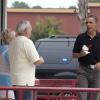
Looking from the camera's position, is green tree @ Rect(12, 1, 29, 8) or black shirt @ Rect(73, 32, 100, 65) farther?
green tree @ Rect(12, 1, 29, 8)

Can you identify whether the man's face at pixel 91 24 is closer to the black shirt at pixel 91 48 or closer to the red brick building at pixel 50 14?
the black shirt at pixel 91 48

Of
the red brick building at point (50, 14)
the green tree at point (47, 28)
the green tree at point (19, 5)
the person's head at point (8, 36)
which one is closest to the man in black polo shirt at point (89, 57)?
the person's head at point (8, 36)

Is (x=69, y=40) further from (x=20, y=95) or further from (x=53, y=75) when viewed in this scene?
(x=20, y=95)

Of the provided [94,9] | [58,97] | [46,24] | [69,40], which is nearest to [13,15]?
[46,24]

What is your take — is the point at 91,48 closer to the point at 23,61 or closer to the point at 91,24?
the point at 91,24

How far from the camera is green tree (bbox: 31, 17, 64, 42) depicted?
139 ft

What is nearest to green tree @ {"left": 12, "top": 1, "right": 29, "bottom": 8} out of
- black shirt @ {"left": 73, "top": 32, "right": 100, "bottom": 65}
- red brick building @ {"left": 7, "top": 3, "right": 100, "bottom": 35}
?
A: red brick building @ {"left": 7, "top": 3, "right": 100, "bottom": 35}

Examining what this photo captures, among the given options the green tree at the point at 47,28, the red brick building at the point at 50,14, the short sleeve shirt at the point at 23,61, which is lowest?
the green tree at the point at 47,28

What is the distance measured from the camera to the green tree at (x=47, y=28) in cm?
4247

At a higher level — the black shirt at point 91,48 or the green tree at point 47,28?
the black shirt at point 91,48

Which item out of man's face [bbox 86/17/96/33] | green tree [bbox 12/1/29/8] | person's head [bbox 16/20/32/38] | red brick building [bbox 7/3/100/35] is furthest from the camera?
green tree [bbox 12/1/29/8]

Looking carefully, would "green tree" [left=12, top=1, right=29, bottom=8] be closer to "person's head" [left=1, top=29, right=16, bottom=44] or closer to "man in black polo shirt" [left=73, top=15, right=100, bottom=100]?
"person's head" [left=1, top=29, right=16, bottom=44]

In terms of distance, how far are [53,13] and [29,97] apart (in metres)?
35.8

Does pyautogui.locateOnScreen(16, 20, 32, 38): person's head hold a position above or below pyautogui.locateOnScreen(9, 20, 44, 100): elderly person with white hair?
above
